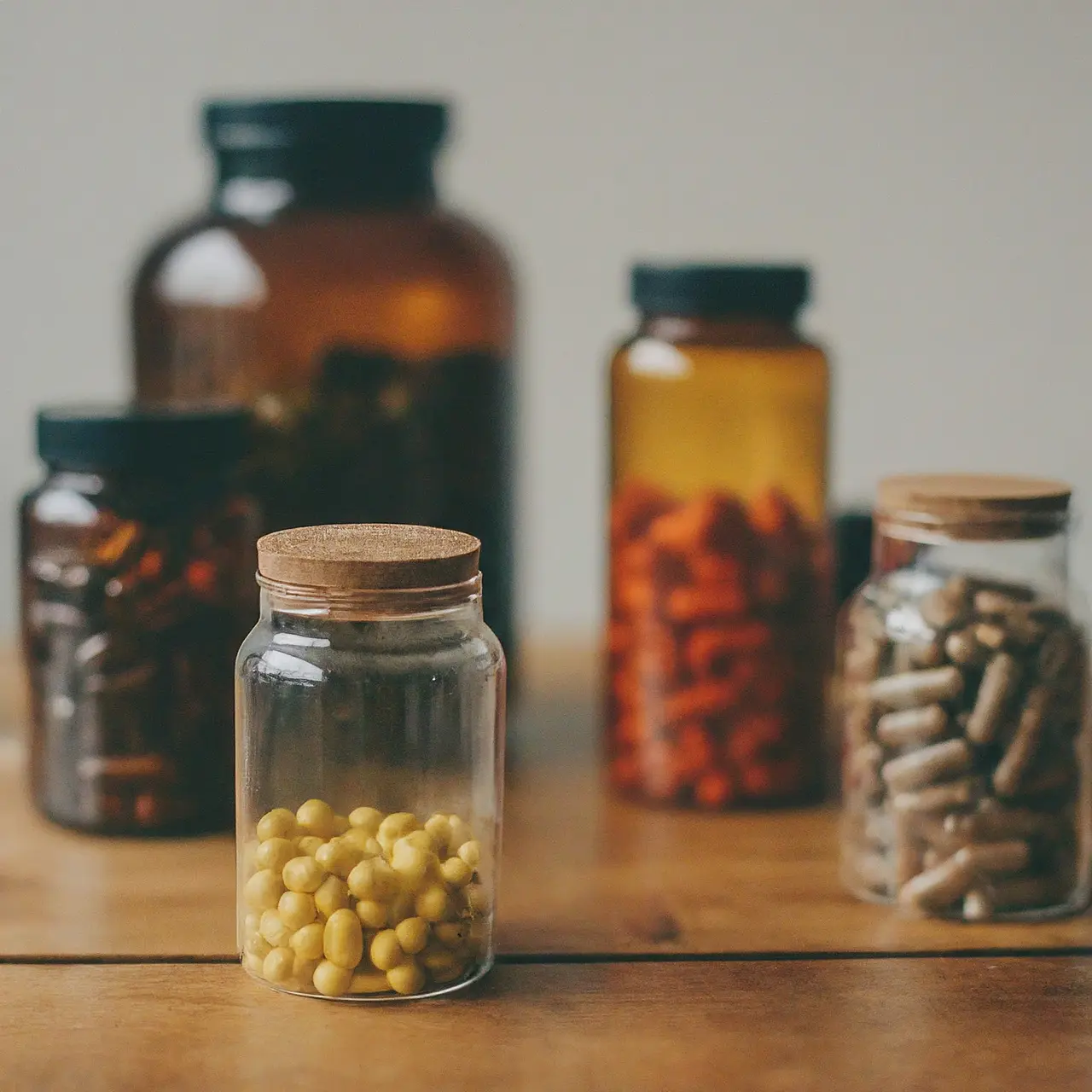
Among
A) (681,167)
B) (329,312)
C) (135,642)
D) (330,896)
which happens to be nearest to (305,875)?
(330,896)

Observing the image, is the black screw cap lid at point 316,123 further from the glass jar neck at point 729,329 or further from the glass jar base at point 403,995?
the glass jar base at point 403,995

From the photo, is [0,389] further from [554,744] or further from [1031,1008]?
[1031,1008]

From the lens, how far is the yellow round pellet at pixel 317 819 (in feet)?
2.48

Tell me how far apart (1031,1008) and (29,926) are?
500 mm

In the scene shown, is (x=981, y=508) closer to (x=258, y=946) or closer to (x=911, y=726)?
(x=911, y=726)

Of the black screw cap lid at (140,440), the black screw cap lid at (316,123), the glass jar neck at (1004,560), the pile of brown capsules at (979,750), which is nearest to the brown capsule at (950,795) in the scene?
the pile of brown capsules at (979,750)

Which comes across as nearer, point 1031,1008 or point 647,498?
point 1031,1008

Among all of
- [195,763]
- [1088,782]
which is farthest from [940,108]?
[195,763]

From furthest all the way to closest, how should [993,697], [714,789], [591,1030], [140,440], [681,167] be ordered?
[681,167]
[714,789]
[140,440]
[993,697]
[591,1030]

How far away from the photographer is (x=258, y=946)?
757 mm

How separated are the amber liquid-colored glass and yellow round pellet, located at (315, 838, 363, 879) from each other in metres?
0.40

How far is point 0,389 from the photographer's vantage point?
177 cm

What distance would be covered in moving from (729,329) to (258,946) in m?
0.49

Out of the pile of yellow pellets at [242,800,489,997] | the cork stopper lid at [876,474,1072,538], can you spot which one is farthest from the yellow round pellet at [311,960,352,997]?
the cork stopper lid at [876,474,1072,538]
